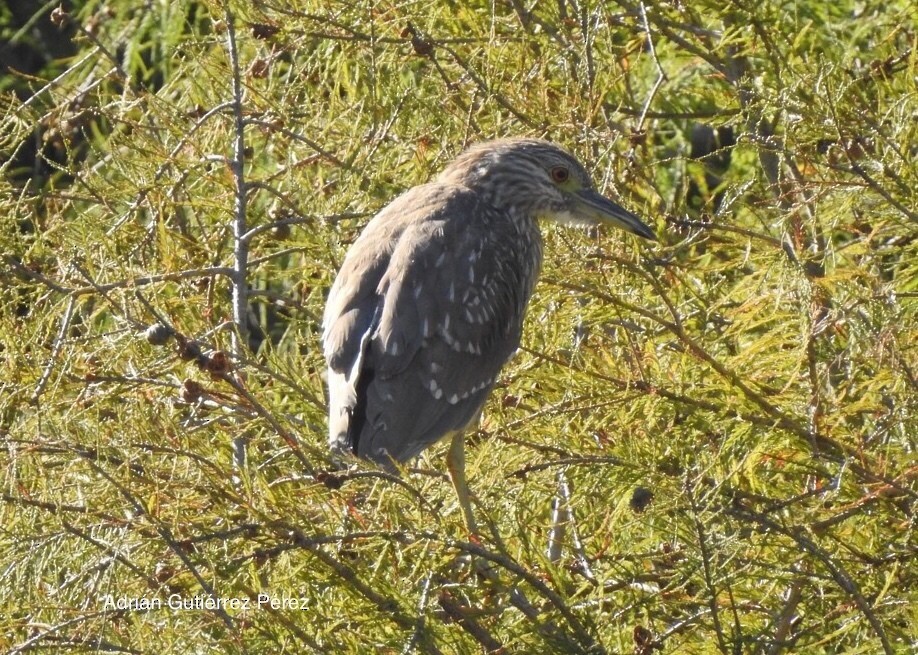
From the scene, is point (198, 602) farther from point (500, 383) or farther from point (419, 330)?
point (500, 383)

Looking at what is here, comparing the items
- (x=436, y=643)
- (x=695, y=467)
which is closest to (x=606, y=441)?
(x=695, y=467)

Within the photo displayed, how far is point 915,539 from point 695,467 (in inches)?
26.1

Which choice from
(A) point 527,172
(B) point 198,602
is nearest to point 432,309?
(A) point 527,172

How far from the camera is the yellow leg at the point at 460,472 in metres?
3.95

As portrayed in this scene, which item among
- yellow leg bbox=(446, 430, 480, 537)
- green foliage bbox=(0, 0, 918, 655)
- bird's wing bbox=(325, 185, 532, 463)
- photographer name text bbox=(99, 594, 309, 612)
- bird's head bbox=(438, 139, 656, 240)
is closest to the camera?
photographer name text bbox=(99, 594, 309, 612)

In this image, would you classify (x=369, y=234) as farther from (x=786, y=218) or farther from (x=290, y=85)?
(x=786, y=218)

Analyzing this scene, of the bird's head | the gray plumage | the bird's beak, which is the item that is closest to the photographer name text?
the gray plumage

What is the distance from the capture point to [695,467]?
12.5 feet

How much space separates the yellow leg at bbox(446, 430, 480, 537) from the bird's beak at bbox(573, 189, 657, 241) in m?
0.81

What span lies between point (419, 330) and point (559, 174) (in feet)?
2.96

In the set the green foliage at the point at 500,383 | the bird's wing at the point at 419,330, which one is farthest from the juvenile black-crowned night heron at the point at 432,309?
the green foliage at the point at 500,383

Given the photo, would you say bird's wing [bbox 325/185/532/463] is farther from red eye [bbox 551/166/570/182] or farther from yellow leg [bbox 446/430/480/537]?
red eye [bbox 551/166/570/182]

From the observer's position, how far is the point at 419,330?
4.37 metres

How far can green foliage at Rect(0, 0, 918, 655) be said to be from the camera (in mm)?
3393
